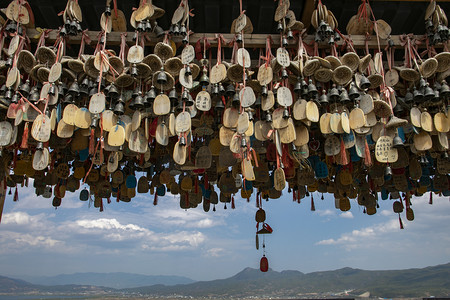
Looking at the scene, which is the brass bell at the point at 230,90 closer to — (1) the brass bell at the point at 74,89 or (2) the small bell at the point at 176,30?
(2) the small bell at the point at 176,30

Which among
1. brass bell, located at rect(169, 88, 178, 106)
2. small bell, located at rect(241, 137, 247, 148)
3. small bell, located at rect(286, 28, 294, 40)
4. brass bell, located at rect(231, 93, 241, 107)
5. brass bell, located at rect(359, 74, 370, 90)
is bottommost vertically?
small bell, located at rect(241, 137, 247, 148)

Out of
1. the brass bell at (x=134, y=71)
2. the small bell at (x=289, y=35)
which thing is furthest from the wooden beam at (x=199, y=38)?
the brass bell at (x=134, y=71)

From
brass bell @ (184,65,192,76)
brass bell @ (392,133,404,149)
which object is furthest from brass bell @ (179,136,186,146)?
brass bell @ (392,133,404,149)

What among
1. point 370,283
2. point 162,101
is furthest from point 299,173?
point 370,283

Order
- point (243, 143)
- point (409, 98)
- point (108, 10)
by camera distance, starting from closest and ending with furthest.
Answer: point (243, 143) → point (108, 10) → point (409, 98)

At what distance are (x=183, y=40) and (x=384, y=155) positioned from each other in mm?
1274

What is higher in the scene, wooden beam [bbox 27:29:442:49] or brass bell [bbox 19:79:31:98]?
wooden beam [bbox 27:29:442:49]

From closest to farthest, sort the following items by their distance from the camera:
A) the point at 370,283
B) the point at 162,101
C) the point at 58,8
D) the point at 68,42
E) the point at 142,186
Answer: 1. the point at 162,101
2. the point at 68,42
3. the point at 58,8
4. the point at 142,186
5. the point at 370,283

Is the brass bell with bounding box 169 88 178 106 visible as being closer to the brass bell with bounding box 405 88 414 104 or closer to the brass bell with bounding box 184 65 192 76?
the brass bell with bounding box 184 65 192 76

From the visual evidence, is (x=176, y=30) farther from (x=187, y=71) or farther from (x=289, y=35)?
(x=289, y=35)

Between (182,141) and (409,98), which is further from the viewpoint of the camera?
(409,98)

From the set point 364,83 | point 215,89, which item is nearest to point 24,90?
point 215,89

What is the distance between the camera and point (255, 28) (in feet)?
7.90

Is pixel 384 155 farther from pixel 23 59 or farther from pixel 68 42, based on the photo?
pixel 23 59
